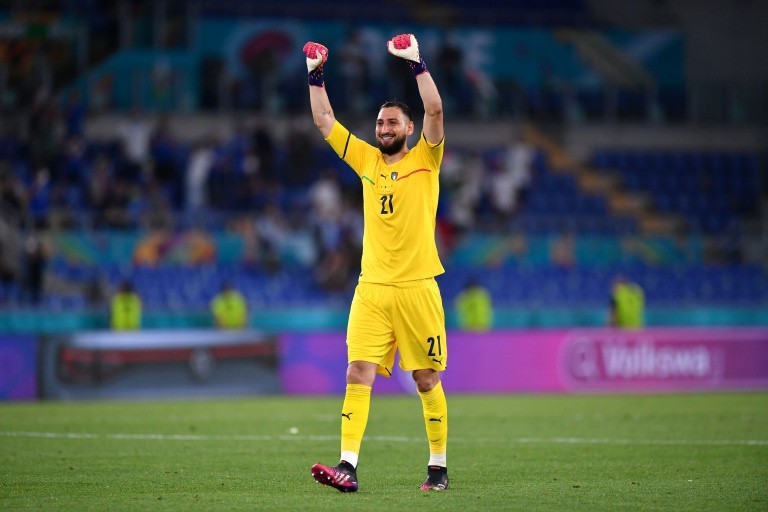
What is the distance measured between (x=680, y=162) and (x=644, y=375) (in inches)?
445

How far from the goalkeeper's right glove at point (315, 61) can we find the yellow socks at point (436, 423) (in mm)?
2348

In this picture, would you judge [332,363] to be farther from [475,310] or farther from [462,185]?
[462,185]

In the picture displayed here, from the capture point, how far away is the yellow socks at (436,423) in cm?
893

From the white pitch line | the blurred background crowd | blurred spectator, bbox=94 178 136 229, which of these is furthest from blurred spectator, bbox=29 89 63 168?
the white pitch line

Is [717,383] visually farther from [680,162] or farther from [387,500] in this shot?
[387,500]

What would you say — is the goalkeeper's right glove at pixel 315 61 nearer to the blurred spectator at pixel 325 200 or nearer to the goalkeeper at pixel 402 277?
the goalkeeper at pixel 402 277

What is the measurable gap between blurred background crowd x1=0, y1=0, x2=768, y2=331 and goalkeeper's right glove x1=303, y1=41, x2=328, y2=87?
12954mm

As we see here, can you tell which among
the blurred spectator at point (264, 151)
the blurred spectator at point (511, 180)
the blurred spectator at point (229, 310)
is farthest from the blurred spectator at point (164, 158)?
the blurred spectator at point (511, 180)

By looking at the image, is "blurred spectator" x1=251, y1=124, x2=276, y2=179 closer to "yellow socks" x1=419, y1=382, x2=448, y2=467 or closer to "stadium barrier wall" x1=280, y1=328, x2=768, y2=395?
"stadium barrier wall" x1=280, y1=328, x2=768, y2=395

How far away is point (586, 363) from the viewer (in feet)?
74.5

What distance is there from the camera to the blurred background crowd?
2478 centimetres

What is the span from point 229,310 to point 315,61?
14.0 meters

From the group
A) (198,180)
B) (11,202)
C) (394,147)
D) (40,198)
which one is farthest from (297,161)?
(394,147)

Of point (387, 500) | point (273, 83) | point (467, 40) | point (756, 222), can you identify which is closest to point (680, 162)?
point (756, 222)
